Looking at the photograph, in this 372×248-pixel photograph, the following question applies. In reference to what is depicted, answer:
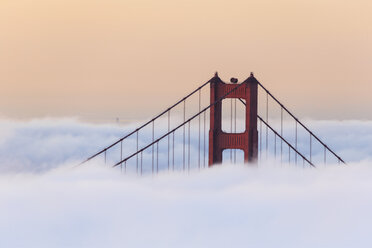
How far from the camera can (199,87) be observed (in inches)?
1320

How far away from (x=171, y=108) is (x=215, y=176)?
3634 mm

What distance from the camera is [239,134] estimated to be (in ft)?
99.1

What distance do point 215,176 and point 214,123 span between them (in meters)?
2.14

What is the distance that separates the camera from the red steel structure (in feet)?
98.1

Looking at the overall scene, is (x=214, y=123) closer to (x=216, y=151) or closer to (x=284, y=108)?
(x=216, y=151)

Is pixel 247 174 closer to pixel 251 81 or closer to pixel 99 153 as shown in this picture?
pixel 251 81

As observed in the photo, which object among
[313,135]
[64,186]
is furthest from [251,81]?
[64,186]

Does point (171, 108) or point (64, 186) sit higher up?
point (171, 108)

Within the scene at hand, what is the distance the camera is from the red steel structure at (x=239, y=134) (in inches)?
1177

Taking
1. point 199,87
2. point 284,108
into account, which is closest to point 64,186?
point 199,87

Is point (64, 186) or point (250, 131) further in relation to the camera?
point (64, 186)

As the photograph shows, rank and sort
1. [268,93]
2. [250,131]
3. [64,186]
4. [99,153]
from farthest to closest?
[64,186]
[268,93]
[99,153]
[250,131]

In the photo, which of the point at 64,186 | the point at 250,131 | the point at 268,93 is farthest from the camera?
the point at 64,186

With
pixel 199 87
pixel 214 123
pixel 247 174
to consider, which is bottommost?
pixel 247 174
